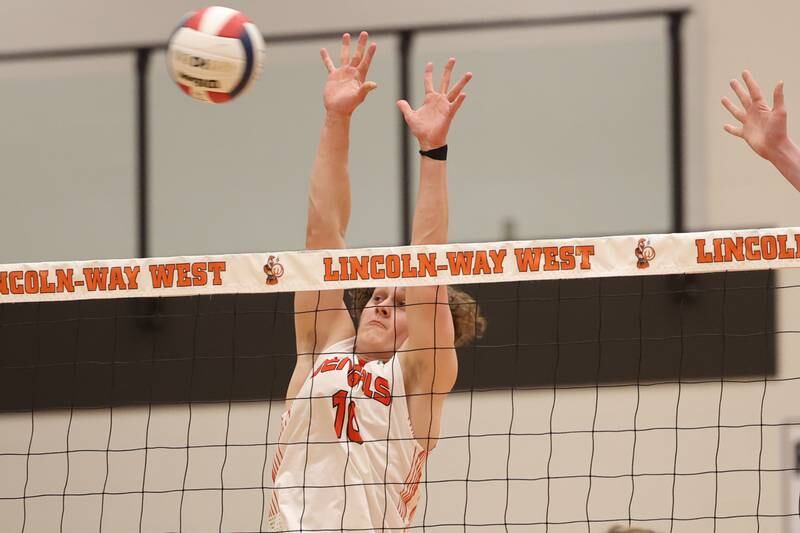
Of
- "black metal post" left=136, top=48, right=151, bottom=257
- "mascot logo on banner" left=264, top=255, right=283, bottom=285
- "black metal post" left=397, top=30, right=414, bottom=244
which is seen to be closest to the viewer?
"mascot logo on banner" left=264, top=255, right=283, bottom=285

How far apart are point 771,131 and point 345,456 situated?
2.04 m

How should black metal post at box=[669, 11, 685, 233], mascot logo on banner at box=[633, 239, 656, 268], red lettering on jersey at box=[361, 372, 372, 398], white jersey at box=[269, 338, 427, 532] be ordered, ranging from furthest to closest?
black metal post at box=[669, 11, 685, 233], mascot logo on banner at box=[633, 239, 656, 268], red lettering on jersey at box=[361, 372, 372, 398], white jersey at box=[269, 338, 427, 532]

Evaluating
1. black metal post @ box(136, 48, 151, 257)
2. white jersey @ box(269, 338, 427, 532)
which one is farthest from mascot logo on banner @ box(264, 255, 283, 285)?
black metal post @ box(136, 48, 151, 257)

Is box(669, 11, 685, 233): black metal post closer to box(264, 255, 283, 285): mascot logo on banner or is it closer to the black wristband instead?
the black wristband

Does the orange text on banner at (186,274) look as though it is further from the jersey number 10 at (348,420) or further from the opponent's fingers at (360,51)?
the opponent's fingers at (360,51)

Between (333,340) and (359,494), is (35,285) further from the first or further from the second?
(359,494)

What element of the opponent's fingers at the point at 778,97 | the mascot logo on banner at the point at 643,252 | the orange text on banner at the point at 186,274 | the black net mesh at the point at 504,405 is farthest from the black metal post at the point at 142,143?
the opponent's fingers at the point at 778,97

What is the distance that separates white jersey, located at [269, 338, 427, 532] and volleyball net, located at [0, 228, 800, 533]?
9.57 ft

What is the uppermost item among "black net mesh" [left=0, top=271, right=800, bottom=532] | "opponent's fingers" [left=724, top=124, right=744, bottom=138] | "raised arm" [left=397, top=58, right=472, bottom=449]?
"opponent's fingers" [left=724, top=124, right=744, bottom=138]

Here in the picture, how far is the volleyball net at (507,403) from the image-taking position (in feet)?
25.6

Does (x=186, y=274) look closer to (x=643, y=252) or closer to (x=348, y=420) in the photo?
(x=348, y=420)

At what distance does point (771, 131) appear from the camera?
443cm

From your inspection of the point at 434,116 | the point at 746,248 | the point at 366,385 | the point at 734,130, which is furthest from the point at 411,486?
the point at 734,130

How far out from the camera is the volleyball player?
14.1ft
